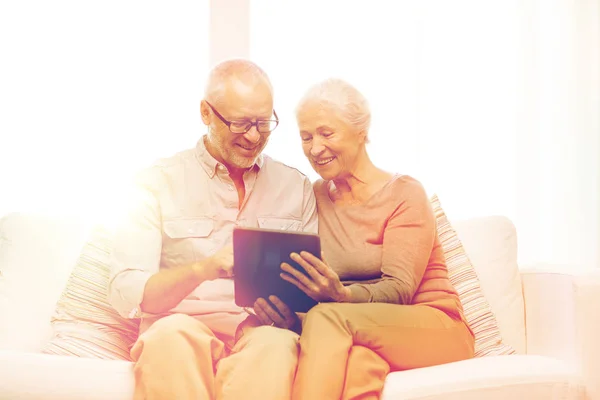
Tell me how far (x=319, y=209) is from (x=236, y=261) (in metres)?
0.46

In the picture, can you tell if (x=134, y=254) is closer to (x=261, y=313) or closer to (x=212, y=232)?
(x=212, y=232)

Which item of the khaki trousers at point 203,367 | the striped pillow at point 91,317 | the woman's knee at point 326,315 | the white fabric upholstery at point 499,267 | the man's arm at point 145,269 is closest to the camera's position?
the khaki trousers at point 203,367

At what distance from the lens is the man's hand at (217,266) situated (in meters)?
1.62

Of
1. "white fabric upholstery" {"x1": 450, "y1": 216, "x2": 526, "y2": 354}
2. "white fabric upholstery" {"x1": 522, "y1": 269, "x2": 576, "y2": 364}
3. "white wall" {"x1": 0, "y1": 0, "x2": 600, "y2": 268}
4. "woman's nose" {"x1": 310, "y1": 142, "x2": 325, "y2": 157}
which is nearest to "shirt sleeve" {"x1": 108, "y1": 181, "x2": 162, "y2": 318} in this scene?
"woman's nose" {"x1": 310, "y1": 142, "x2": 325, "y2": 157}

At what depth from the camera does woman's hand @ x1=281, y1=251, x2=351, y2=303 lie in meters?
1.60

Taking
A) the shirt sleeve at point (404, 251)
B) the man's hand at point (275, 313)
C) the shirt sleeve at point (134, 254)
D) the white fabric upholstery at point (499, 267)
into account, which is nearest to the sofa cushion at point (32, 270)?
the shirt sleeve at point (134, 254)

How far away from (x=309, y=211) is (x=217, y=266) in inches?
16.7

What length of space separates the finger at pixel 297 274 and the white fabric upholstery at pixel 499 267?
723mm

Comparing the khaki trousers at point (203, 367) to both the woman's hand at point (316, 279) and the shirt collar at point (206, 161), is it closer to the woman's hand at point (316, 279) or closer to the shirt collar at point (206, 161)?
the woman's hand at point (316, 279)

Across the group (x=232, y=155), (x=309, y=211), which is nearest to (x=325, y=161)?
Result: (x=309, y=211)

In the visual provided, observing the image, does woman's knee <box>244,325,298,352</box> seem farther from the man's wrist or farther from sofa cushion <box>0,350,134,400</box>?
sofa cushion <box>0,350,134,400</box>

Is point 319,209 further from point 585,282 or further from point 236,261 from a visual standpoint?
point 585,282

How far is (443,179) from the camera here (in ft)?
9.90

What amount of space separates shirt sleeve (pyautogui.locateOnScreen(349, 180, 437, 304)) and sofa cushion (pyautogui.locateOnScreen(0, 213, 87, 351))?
84 cm
